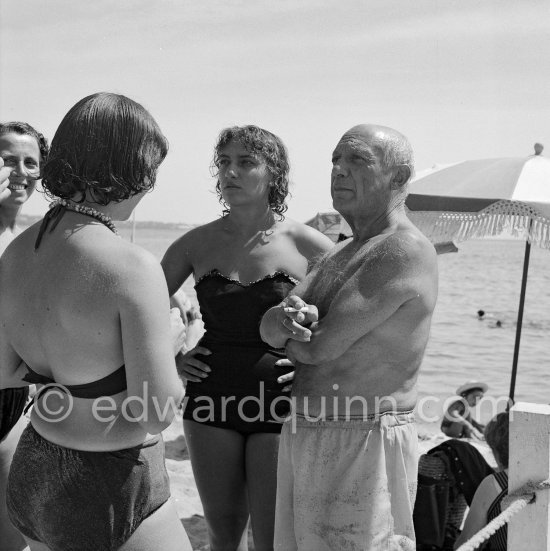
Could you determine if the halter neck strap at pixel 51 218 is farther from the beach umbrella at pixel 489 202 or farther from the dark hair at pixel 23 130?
the beach umbrella at pixel 489 202

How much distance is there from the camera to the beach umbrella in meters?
4.63

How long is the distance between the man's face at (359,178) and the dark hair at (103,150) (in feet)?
2.35

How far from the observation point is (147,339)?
1.58 metres

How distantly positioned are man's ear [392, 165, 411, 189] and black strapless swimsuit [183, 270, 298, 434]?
0.77 meters

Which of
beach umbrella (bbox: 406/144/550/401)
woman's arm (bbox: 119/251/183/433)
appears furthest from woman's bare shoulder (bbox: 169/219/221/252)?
beach umbrella (bbox: 406/144/550/401)

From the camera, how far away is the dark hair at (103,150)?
1628 millimetres

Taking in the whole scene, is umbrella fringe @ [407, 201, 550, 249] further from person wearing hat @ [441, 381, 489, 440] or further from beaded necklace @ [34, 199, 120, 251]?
beaded necklace @ [34, 199, 120, 251]

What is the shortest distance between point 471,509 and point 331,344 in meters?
1.67

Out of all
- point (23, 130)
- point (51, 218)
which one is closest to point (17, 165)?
point (23, 130)

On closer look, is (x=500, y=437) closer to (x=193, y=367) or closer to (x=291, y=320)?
(x=193, y=367)

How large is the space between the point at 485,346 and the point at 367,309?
1515 centimetres

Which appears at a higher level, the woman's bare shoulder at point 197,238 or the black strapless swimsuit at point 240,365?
the woman's bare shoulder at point 197,238

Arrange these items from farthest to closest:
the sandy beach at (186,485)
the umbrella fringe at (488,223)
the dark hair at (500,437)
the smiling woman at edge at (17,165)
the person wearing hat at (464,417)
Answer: the person wearing hat at (464,417) < the umbrella fringe at (488,223) < the sandy beach at (186,485) < the dark hair at (500,437) < the smiling woman at edge at (17,165)
